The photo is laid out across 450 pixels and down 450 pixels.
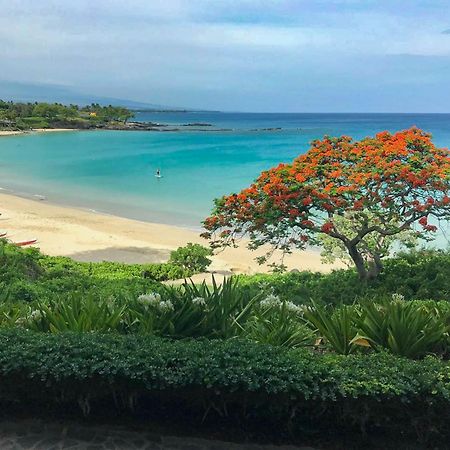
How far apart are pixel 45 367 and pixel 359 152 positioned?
23.3 feet

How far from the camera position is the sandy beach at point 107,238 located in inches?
734

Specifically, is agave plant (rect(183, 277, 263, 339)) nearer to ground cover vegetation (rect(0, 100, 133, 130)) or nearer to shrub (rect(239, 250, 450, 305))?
shrub (rect(239, 250, 450, 305))

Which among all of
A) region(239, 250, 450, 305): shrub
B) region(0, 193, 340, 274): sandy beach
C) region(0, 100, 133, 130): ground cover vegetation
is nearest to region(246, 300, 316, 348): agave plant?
region(239, 250, 450, 305): shrub

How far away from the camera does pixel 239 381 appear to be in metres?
3.95

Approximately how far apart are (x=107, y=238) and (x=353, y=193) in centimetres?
1484

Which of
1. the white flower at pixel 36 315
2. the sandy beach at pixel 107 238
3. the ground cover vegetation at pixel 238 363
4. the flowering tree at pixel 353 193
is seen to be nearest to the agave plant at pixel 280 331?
the ground cover vegetation at pixel 238 363

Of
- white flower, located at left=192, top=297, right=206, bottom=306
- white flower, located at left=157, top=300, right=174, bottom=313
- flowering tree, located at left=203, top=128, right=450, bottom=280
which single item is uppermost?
flowering tree, located at left=203, top=128, right=450, bottom=280

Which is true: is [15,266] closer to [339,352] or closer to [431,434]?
[339,352]

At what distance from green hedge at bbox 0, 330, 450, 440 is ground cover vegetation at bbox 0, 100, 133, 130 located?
104 m

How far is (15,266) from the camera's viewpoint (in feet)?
36.7

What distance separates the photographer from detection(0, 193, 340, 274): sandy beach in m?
18.7

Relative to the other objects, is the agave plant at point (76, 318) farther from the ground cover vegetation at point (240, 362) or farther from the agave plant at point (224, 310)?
the agave plant at point (224, 310)

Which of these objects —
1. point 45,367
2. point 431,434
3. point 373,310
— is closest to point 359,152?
point 373,310

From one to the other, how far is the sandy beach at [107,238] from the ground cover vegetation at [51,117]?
81.0 metres
